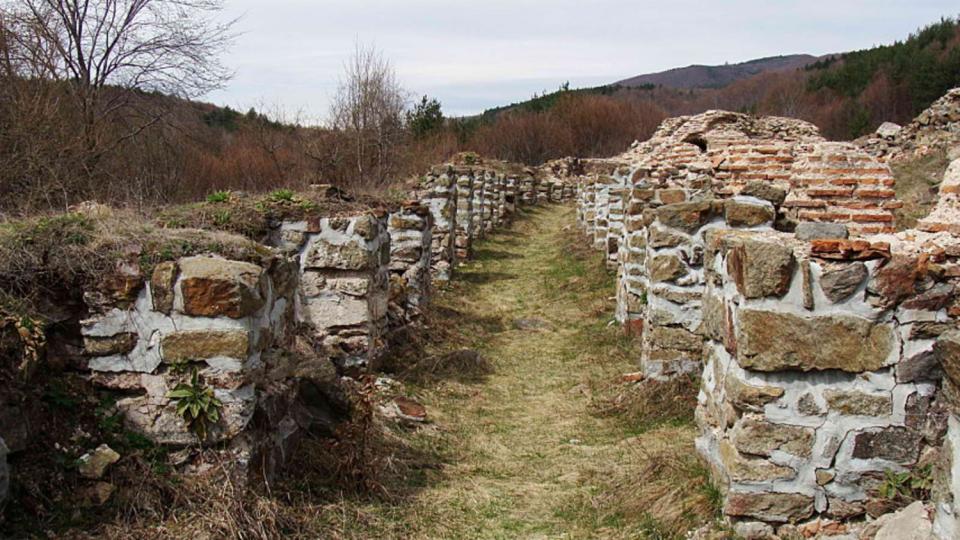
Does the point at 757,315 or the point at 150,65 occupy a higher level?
the point at 150,65

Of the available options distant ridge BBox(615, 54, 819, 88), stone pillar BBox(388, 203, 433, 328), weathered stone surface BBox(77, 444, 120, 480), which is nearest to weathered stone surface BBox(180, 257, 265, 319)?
weathered stone surface BBox(77, 444, 120, 480)

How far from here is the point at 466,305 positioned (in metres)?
11.7

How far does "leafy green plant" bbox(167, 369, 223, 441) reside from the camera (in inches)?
148

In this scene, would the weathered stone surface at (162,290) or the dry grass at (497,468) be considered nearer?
the dry grass at (497,468)

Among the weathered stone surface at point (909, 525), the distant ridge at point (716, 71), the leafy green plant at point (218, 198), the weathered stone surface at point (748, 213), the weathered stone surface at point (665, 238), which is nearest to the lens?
the weathered stone surface at point (909, 525)

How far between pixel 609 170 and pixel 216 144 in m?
9.26

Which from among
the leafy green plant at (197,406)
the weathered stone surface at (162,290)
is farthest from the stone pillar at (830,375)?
the weathered stone surface at (162,290)

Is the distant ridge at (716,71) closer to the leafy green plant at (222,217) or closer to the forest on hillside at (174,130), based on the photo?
the forest on hillside at (174,130)

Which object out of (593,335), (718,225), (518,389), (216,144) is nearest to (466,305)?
(593,335)

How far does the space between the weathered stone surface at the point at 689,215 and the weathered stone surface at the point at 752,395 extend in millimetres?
3121

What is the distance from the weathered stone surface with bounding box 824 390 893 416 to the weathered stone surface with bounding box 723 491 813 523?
479 millimetres

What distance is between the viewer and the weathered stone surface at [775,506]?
3.80 meters

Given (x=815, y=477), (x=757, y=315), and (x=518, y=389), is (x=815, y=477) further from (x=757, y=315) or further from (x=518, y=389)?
(x=518, y=389)

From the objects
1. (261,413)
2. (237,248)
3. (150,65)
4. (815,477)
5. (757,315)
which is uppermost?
(150,65)
